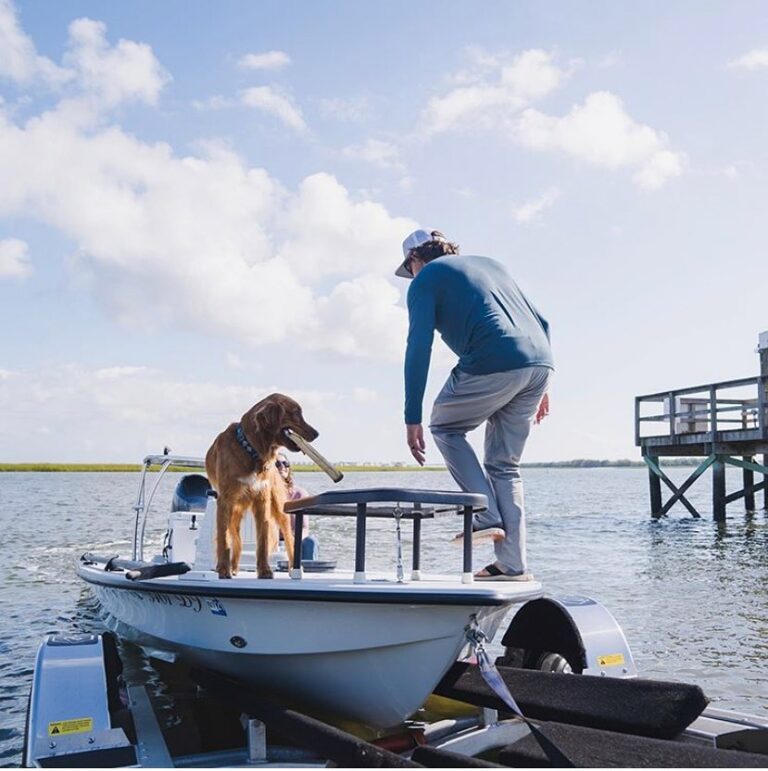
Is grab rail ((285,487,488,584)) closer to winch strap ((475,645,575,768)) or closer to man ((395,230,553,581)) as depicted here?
man ((395,230,553,581))

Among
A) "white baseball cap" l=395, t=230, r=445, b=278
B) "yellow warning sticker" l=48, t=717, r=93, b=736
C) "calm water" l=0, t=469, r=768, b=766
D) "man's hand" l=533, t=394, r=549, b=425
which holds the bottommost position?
"calm water" l=0, t=469, r=768, b=766

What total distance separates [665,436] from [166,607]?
2267cm

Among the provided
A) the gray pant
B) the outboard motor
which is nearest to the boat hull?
the gray pant

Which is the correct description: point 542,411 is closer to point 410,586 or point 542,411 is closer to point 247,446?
point 410,586

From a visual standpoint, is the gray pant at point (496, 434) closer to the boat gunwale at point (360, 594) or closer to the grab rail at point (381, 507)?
the grab rail at point (381, 507)

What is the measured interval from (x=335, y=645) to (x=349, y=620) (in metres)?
0.20

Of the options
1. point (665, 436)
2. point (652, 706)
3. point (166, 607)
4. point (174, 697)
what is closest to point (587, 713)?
point (652, 706)

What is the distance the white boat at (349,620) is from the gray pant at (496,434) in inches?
10.2

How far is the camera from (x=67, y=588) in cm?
1240

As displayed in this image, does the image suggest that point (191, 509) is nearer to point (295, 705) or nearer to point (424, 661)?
point (295, 705)

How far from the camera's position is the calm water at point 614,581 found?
740 centimetres

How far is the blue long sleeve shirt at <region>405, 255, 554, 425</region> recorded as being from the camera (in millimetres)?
4328

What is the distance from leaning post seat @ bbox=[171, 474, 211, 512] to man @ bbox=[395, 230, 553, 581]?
4335mm

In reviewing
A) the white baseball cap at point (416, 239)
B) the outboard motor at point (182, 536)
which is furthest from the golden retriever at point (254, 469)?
the outboard motor at point (182, 536)
